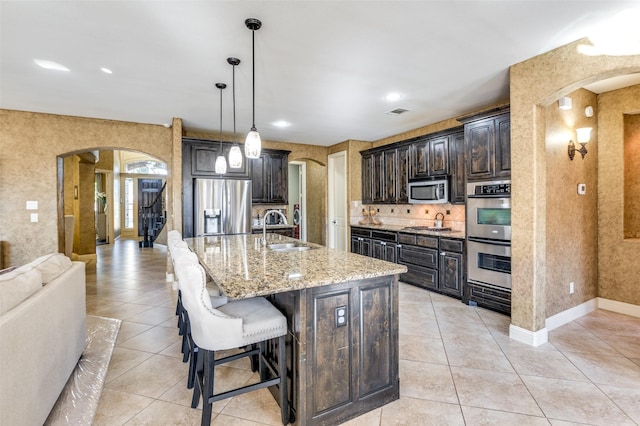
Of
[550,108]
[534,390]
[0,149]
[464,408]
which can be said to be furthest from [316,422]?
[0,149]

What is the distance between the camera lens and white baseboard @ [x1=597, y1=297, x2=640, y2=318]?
3650 millimetres

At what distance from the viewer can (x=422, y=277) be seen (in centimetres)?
482

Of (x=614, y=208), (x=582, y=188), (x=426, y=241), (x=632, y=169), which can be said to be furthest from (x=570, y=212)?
(x=426, y=241)

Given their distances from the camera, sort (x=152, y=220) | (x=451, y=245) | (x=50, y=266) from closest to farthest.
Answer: (x=50, y=266) < (x=451, y=245) < (x=152, y=220)

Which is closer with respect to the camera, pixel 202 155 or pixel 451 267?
pixel 451 267

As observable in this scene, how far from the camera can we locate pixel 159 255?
802cm

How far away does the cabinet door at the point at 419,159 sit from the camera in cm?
504

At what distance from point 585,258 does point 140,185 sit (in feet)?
42.9

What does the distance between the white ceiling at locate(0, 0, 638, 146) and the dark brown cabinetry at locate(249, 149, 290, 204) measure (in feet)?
5.79

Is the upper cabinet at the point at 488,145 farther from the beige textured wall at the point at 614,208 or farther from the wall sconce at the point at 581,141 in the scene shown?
the beige textured wall at the point at 614,208

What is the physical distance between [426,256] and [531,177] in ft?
7.02

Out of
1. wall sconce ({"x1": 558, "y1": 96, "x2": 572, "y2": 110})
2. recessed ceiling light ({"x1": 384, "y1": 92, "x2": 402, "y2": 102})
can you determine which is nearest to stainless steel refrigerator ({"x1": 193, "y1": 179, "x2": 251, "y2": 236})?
recessed ceiling light ({"x1": 384, "y1": 92, "x2": 402, "y2": 102})

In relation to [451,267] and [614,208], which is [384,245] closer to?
[451,267]

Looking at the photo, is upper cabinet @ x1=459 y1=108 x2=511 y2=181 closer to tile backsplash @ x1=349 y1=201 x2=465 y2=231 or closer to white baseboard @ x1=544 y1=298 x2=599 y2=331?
tile backsplash @ x1=349 y1=201 x2=465 y2=231
